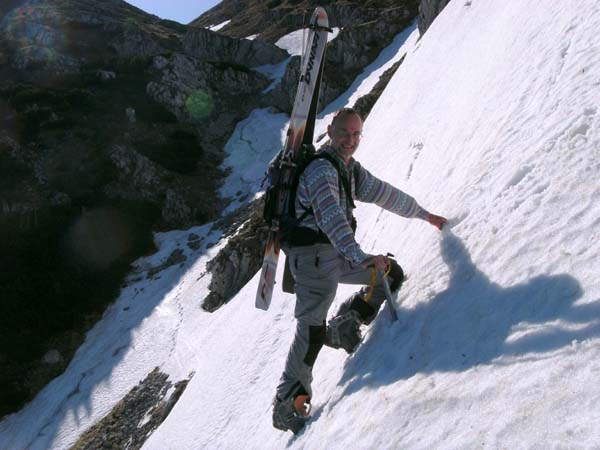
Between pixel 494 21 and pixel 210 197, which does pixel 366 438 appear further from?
pixel 210 197

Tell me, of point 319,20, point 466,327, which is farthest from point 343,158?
point 319,20

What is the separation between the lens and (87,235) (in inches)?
982

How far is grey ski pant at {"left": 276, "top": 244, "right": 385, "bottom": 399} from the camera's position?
14.3ft

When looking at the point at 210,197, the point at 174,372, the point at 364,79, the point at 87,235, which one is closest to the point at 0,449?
the point at 174,372

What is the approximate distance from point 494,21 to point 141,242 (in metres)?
21.6

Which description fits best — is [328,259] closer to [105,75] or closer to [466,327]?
[466,327]

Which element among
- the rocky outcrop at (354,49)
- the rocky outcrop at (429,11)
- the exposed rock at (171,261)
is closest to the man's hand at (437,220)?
the exposed rock at (171,261)

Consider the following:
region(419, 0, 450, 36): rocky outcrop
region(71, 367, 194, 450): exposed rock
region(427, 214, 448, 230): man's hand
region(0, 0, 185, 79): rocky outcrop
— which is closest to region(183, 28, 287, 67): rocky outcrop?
region(0, 0, 185, 79): rocky outcrop

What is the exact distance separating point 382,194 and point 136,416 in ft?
38.4

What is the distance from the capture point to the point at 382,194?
15.6ft

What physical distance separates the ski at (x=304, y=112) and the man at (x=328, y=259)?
0.60 metres

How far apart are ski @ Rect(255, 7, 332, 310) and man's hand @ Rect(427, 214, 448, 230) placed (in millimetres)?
1630

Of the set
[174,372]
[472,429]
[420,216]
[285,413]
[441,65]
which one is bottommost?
[174,372]

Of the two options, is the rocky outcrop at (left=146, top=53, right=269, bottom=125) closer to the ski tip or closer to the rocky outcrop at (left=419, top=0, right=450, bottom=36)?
the rocky outcrop at (left=419, top=0, right=450, bottom=36)
